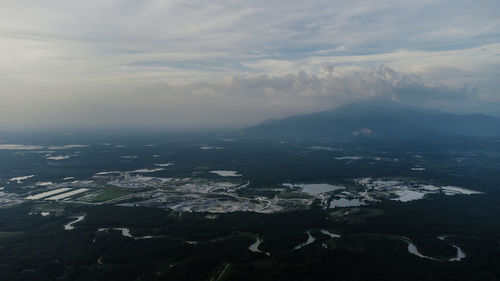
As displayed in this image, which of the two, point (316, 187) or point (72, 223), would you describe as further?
point (316, 187)

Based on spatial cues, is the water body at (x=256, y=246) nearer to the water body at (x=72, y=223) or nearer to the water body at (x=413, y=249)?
the water body at (x=413, y=249)

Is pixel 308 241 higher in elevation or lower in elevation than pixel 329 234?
lower

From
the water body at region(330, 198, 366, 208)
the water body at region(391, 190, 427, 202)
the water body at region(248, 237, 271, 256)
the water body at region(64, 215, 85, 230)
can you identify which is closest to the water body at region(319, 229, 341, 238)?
the water body at region(248, 237, 271, 256)

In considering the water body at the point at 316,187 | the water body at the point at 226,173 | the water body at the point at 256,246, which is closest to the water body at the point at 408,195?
the water body at the point at 316,187

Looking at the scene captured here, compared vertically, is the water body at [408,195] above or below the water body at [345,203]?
below

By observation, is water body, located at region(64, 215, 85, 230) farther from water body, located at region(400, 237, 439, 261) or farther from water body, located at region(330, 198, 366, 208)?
water body, located at region(400, 237, 439, 261)

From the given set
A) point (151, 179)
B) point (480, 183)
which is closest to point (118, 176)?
point (151, 179)

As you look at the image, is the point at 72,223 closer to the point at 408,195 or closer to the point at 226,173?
the point at 226,173

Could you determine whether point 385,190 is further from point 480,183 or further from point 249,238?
point 249,238

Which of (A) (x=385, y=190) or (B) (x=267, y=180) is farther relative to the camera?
(B) (x=267, y=180)

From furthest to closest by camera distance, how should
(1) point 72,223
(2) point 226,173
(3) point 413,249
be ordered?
(2) point 226,173
(1) point 72,223
(3) point 413,249

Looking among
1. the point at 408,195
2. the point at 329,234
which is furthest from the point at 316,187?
the point at 329,234
